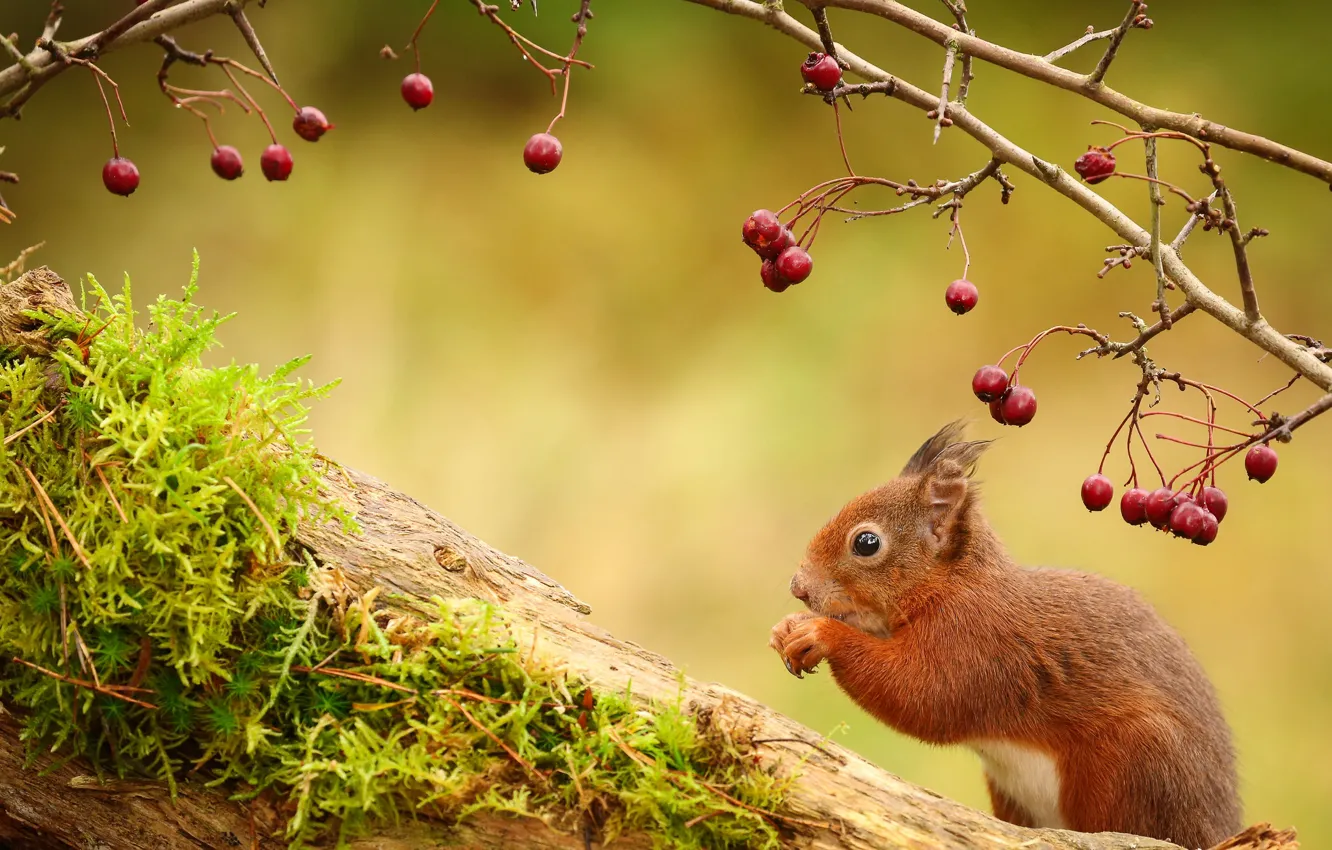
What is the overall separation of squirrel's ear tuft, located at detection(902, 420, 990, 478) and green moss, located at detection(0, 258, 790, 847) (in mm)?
1260

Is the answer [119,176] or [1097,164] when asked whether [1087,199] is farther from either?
[119,176]

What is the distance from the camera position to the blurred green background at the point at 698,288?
4.11 m

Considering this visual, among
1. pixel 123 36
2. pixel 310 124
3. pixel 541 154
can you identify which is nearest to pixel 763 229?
pixel 541 154

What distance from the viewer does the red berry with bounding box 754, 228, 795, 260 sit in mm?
1692

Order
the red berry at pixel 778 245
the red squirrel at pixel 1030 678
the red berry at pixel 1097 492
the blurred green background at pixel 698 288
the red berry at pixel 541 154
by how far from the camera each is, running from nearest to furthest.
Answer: the red berry at pixel 541 154, the red berry at pixel 778 245, the red berry at pixel 1097 492, the red squirrel at pixel 1030 678, the blurred green background at pixel 698 288

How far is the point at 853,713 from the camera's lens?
3926 mm

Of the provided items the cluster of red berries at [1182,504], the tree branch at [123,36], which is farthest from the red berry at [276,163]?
the cluster of red berries at [1182,504]

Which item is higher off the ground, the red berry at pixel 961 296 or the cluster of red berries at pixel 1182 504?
the red berry at pixel 961 296

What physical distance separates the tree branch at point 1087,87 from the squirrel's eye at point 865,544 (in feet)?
3.72

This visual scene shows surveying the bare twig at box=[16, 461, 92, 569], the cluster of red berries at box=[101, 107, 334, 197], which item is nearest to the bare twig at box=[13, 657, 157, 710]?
the bare twig at box=[16, 461, 92, 569]

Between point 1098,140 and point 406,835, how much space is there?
3.75 meters

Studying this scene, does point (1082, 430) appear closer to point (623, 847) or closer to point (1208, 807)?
point (1208, 807)

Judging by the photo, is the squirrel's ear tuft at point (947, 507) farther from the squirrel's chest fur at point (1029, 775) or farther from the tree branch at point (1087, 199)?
the tree branch at point (1087, 199)

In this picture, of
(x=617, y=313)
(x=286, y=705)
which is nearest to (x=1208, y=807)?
(x=286, y=705)
